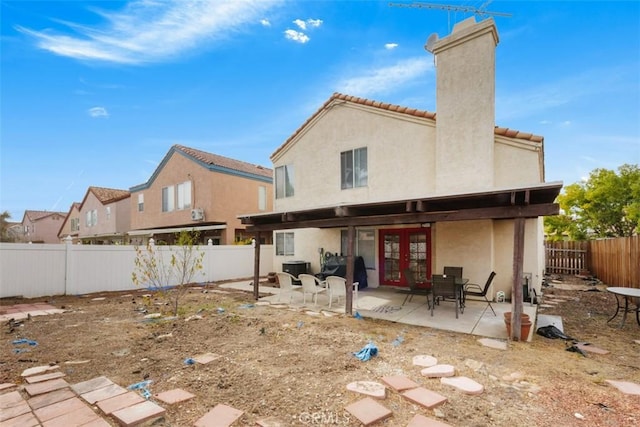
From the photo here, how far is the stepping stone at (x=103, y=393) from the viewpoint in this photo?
3634mm

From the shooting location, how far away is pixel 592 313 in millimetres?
8461

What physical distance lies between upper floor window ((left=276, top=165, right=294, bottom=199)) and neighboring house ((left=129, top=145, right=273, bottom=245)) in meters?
4.50

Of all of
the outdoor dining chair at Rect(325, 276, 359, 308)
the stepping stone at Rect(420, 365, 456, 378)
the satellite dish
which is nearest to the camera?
the stepping stone at Rect(420, 365, 456, 378)

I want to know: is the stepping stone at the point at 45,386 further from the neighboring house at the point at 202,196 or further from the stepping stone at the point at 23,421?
the neighboring house at the point at 202,196

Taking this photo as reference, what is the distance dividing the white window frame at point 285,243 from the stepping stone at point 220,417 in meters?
→ 11.1

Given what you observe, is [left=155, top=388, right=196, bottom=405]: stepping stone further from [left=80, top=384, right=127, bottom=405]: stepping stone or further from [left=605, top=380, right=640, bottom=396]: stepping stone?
[left=605, top=380, right=640, bottom=396]: stepping stone

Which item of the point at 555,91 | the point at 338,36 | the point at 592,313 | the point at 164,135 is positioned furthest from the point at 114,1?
the point at 164,135

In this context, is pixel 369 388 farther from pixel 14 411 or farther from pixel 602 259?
pixel 602 259

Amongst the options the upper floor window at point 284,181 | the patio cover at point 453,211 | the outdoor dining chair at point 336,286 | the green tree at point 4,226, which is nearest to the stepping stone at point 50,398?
the patio cover at point 453,211

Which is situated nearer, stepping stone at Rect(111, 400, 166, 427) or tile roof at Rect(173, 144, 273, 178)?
stepping stone at Rect(111, 400, 166, 427)

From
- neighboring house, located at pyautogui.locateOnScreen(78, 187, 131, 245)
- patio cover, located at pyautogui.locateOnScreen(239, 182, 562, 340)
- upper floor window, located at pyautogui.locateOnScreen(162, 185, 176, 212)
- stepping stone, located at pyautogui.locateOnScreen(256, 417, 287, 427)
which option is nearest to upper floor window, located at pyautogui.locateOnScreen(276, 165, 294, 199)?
patio cover, located at pyautogui.locateOnScreen(239, 182, 562, 340)

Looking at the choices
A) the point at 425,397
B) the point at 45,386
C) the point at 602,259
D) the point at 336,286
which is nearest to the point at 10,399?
the point at 45,386

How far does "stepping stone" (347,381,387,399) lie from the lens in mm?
3700

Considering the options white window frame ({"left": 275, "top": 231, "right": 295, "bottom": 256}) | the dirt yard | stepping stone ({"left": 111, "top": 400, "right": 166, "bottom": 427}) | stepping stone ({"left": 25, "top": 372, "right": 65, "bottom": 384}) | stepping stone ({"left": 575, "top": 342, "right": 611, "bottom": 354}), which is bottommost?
stepping stone ({"left": 575, "top": 342, "right": 611, "bottom": 354})
